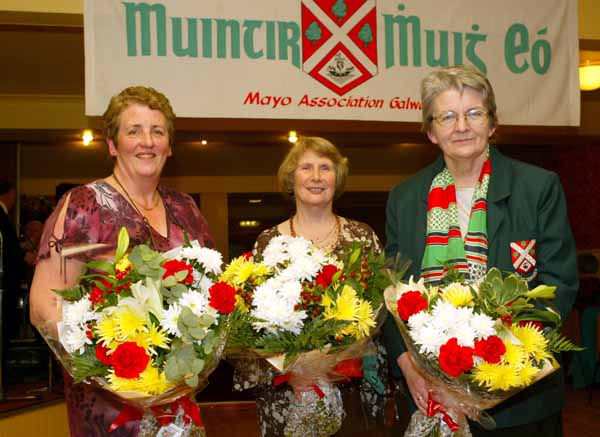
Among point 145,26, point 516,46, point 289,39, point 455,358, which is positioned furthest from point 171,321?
point 516,46

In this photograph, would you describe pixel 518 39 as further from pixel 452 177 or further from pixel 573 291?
Answer: pixel 573 291

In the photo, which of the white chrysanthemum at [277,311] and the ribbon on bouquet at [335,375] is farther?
the ribbon on bouquet at [335,375]

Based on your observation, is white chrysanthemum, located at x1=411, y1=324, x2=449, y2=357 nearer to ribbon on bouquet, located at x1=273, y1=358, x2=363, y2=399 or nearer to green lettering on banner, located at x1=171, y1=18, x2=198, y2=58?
ribbon on bouquet, located at x1=273, y1=358, x2=363, y2=399

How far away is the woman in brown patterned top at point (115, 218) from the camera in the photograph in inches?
81.9

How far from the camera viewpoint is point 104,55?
11.5 feet

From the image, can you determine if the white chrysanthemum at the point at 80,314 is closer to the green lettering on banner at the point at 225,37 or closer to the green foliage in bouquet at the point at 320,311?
the green foliage in bouquet at the point at 320,311

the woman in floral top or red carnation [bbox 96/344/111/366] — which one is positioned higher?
the woman in floral top

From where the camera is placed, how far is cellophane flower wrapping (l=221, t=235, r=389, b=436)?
1752mm

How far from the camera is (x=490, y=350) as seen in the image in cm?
150

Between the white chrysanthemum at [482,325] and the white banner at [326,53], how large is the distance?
242cm

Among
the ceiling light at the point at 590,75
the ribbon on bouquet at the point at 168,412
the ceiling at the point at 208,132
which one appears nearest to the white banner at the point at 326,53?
the ceiling at the point at 208,132

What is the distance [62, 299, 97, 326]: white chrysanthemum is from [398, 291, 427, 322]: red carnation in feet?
2.32

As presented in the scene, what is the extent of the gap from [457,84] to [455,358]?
0.90 meters

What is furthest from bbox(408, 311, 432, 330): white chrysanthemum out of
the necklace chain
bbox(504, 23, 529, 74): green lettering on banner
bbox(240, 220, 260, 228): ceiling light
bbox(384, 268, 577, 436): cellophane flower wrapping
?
bbox(240, 220, 260, 228): ceiling light
